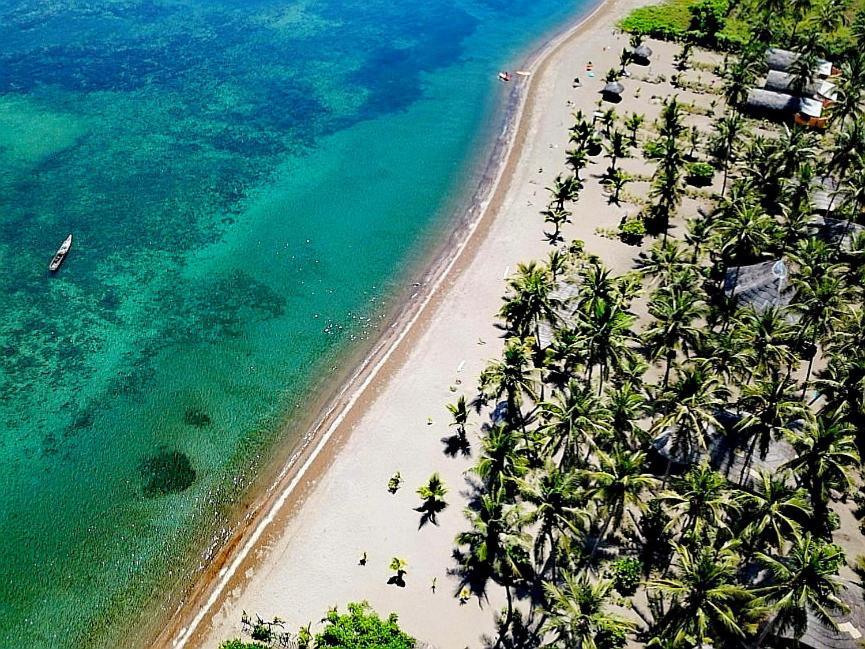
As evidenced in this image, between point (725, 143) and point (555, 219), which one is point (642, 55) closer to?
point (725, 143)

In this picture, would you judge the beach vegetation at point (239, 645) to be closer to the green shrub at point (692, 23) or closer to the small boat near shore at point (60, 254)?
the small boat near shore at point (60, 254)

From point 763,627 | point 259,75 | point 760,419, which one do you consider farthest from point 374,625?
point 259,75

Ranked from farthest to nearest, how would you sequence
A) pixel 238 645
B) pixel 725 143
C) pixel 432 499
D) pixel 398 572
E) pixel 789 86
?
1. pixel 789 86
2. pixel 725 143
3. pixel 432 499
4. pixel 398 572
5. pixel 238 645

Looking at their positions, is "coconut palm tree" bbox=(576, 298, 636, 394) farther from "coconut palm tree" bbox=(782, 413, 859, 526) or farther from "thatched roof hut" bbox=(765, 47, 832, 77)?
"thatched roof hut" bbox=(765, 47, 832, 77)

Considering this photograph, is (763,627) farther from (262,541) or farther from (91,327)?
(91,327)

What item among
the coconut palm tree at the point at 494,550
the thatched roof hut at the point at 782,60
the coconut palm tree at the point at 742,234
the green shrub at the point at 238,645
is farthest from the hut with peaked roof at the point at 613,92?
the green shrub at the point at 238,645

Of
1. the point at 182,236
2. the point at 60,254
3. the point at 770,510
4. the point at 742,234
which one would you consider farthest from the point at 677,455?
the point at 60,254
